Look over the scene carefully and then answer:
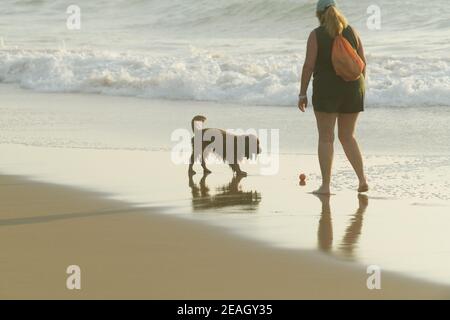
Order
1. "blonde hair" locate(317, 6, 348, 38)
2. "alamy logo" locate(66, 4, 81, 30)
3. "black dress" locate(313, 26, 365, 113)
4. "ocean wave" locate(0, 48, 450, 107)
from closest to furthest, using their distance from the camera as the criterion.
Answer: "blonde hair" locate(317, 6, 348, 38)
"black dress" locate(313, 26, 365, 113)
"ocean wave" locate(0, 48, 450, 107)
"alamy logo" locate(66, 4, 81, 30)

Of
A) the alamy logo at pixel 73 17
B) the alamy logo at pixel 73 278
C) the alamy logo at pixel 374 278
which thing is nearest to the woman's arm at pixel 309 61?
the alamy logo at pixel 374 278

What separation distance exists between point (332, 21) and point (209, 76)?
1023cm

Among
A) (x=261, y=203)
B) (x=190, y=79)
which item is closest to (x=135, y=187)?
(x=261, y=203)

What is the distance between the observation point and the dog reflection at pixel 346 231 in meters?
7.60

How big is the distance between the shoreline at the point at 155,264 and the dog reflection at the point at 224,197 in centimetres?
57

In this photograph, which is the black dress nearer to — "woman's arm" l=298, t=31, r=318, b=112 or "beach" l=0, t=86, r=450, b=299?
"woman's arm" l=298, t=31, r=318, b=112

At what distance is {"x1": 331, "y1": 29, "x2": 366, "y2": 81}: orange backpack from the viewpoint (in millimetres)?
9234

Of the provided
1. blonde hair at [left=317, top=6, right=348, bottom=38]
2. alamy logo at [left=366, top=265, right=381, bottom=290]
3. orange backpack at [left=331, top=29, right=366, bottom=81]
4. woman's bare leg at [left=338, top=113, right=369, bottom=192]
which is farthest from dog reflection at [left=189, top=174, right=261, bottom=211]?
alamy logo at [left=366, top=265, right=381, bottom=290]

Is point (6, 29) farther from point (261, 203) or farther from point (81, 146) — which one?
point (261, 203)

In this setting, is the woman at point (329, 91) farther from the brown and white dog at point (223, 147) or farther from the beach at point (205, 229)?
the brown and white dog at point (223, 147)

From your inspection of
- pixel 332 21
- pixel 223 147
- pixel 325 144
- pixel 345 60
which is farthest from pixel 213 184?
pixel 332 21

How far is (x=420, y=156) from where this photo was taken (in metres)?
11.6

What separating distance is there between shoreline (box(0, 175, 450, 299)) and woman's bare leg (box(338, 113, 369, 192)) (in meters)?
1.84

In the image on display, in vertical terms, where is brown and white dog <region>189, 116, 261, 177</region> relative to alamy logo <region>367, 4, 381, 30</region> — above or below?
below
